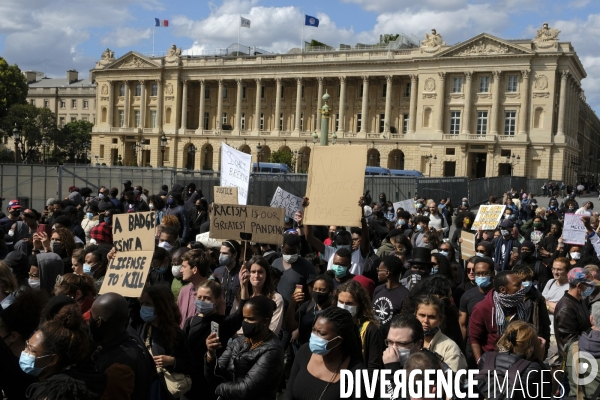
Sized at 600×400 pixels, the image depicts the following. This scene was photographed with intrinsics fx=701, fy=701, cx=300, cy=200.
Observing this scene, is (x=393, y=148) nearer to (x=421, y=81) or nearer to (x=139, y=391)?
(x=421, y=81)

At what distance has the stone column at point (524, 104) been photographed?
218ft

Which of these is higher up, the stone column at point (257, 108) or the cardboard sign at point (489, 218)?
the stone column at point (257, 108)

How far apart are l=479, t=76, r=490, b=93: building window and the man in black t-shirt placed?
65.1 metres

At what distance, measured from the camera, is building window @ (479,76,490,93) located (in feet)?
226

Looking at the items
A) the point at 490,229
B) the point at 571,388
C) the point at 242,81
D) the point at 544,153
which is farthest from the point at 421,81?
the point at 571,388

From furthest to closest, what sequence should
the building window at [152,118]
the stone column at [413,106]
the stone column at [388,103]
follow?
the building window at [152,118]
the stone column at [388,103]
the stone column at [413,106]

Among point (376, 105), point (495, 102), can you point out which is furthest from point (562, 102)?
point (376, 105)

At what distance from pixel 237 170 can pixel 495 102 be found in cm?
5949

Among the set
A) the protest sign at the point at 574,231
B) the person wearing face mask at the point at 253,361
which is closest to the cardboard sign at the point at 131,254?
the person wearing face mask at the point at 253,361

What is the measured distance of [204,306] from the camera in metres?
5.64

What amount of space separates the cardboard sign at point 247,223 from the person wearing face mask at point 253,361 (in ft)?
11.6

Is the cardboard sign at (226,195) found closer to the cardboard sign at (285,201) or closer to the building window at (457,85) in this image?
the cardboard sign at (285,201)

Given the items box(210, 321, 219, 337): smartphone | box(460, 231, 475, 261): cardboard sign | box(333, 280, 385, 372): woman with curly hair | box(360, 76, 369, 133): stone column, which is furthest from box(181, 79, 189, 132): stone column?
box(210, 321, 219, 337): smartphone

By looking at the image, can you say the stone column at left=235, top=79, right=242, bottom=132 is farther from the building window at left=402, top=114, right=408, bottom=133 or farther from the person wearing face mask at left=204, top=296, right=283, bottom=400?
the person wearing face mask at left=204, top=296, right=283, bottom=400
